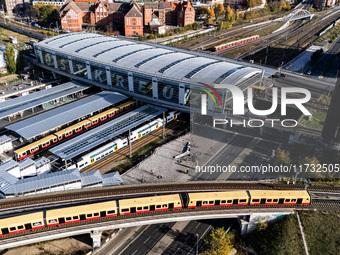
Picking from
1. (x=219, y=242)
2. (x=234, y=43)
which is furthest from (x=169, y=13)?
(x=219, y=242)

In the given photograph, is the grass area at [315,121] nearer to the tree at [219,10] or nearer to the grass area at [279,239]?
the grass area at [279,239]

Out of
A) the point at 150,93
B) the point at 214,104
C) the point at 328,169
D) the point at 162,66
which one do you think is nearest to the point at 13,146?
the point at 150,93

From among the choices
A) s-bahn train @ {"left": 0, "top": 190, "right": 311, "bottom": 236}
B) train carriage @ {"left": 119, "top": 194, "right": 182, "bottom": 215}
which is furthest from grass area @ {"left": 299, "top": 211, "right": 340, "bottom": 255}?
train carriage @ {"left": 119, "top": 194, "right": 182, "bottom": 215}

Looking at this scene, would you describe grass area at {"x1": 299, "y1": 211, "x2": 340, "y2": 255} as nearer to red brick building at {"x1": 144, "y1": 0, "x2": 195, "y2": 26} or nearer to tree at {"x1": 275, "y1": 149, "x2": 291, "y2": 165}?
tree at {"x1": 275, "y1": 149, "x2": 291, "y2": 165}

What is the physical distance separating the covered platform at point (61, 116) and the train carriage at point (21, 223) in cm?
2525

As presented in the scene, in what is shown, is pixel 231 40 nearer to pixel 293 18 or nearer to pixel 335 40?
pixel 335 40

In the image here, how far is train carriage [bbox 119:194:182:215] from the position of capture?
39844 mm

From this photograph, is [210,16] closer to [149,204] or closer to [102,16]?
[102,16]

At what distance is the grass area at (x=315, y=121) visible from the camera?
222 feet

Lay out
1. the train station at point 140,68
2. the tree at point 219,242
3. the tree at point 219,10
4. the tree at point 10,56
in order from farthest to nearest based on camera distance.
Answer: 1. the tree at point 219,10
2. the tree at point 10,56
3. the train station at point 140,68
4. the tree at point 219,242

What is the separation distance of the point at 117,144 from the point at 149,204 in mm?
23502

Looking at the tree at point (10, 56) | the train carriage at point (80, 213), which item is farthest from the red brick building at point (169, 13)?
the train carriage at point (80, 213)

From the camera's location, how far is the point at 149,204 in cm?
4016

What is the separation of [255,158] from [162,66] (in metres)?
31.9
